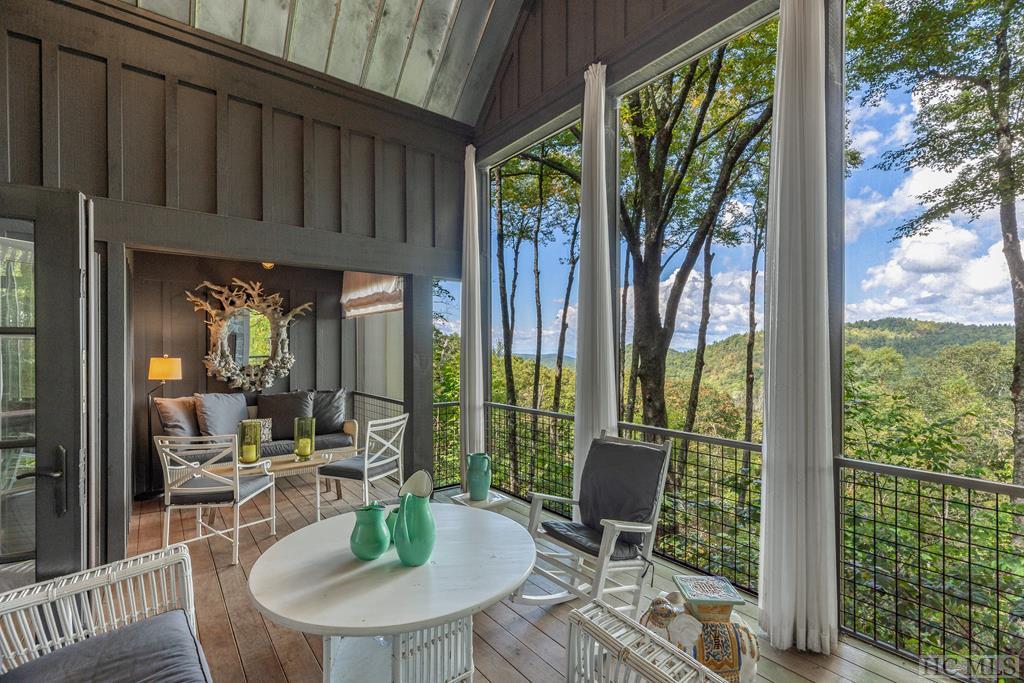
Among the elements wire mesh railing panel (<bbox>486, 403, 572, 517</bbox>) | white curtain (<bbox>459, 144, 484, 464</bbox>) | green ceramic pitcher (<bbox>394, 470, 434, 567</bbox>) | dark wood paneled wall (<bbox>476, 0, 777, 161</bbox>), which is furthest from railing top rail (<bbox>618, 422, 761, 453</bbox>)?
dark wood paneled wall (<bbox>476, 0, 777, 161</bbox>)

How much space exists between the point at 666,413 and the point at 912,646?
2.00 m

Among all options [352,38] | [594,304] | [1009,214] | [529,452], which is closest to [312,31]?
[352,38]

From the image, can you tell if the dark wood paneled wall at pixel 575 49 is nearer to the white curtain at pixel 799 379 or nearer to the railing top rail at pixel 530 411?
the white curtain at pixel 799 379

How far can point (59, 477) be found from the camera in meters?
2.09

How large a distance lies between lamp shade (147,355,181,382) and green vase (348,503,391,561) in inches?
147

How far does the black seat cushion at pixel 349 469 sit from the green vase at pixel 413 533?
6.77 ft

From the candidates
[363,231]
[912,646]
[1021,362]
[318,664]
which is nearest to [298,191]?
[363,231]

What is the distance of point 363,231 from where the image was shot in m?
3.93

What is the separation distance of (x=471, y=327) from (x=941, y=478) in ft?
11.1

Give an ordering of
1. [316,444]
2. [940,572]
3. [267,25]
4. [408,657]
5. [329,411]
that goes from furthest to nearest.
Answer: [329,411], [316,444], [267,25], [940,572], [408,657]

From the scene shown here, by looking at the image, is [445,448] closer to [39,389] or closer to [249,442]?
[249,442]

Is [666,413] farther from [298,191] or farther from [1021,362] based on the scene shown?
[298,191]

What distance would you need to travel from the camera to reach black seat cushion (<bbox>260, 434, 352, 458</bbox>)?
4.64 m

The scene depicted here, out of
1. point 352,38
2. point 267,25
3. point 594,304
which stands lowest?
point 594,304
